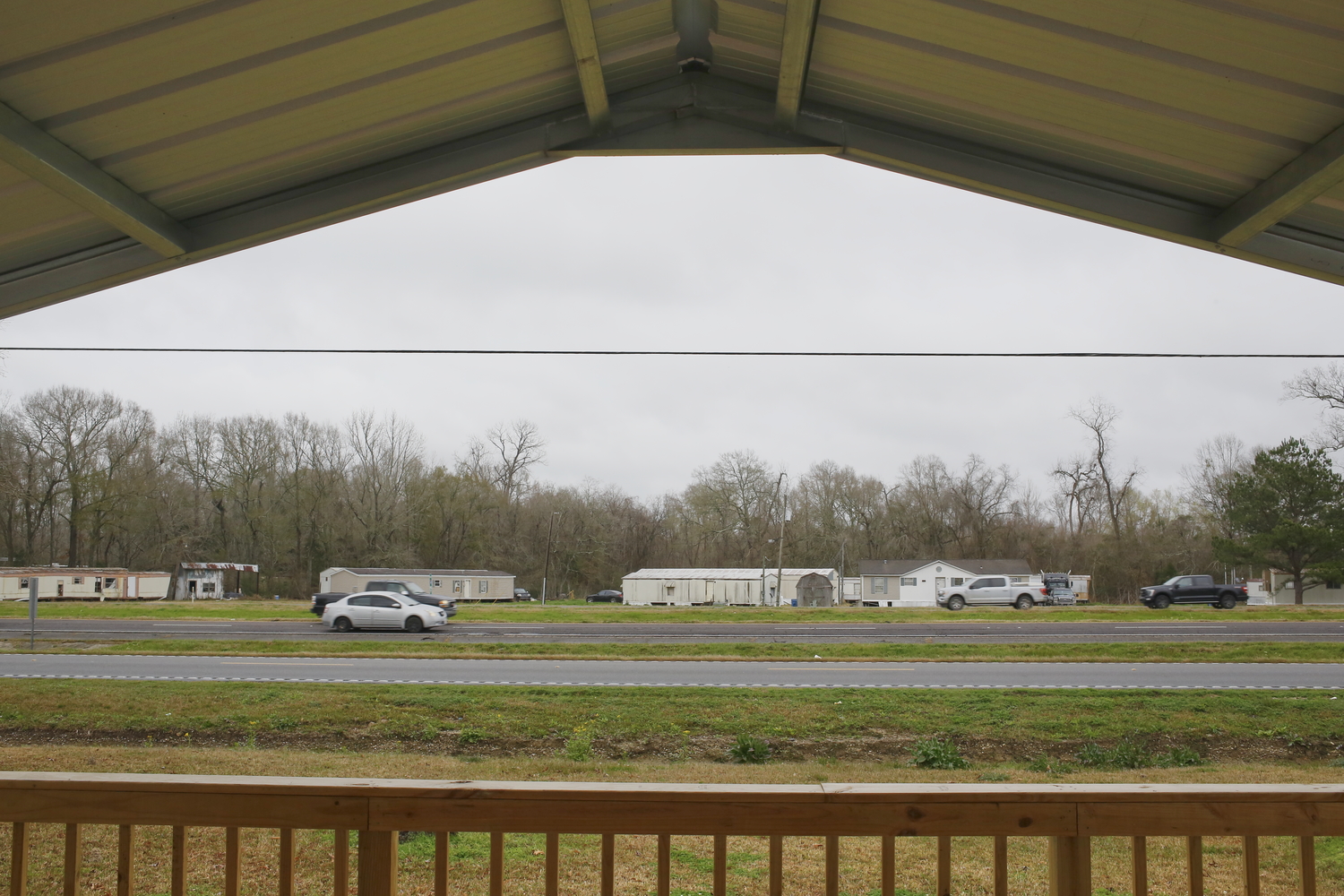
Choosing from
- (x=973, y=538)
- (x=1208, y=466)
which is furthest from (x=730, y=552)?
(x=1208, y=466)

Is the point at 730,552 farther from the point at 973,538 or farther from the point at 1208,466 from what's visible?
the point at 1208,466

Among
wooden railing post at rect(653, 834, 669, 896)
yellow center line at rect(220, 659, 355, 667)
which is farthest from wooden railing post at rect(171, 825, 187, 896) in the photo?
yellow center line at rect(220, 659, 355, 667)

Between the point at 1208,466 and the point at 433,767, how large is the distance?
7158 centimetres

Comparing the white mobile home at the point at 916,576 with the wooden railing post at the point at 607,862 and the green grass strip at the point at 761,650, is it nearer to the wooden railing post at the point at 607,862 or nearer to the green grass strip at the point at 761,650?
the green grass strip at the point at 761,650

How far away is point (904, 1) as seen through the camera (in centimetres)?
368

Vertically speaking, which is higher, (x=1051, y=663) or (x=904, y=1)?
(x=904, y=1)

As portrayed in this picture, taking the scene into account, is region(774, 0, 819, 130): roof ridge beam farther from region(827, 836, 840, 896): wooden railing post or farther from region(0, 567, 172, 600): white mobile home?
region(0, 567, 172, 600): white mobile home

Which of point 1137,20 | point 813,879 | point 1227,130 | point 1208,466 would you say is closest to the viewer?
point 1137,20

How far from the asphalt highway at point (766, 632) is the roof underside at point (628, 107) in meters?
19.3

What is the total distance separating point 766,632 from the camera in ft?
89.3

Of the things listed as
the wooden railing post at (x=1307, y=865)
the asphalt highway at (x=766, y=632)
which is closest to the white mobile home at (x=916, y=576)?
the asphalt highway at (x=766, y=632)

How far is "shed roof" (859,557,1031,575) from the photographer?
182ft

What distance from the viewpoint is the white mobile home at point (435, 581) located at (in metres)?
50.1

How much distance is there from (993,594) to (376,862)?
41.0 meters
